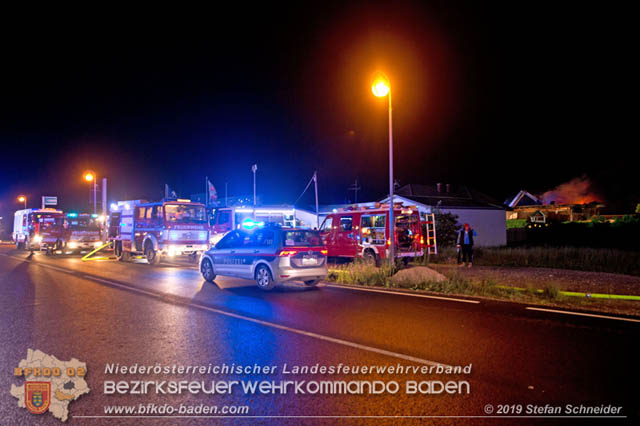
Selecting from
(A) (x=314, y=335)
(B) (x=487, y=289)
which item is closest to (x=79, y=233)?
(B) (x=487, y=289)

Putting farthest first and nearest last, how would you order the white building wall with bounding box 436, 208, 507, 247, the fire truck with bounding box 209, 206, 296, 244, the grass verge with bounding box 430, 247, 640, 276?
the white building wall with bounding box 436, 208, 507, 247, the fire truck with bounding box 209, 206, 296, 244, the grass verge with bounding box 430, 247, 640, 276

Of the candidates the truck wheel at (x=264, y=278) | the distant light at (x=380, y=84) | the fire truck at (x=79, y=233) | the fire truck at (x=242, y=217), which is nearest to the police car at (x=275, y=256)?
the truck wheel at (x=264, y=278)

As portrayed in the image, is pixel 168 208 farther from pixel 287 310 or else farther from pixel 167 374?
pixel 167 374

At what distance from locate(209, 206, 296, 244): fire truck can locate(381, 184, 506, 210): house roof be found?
59.0 feet

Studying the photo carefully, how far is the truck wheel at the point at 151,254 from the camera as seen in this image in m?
19.8

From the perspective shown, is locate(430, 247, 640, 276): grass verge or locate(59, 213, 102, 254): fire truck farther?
locate(59, 213, 102, 254): fire truck

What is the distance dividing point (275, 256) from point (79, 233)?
21965mm

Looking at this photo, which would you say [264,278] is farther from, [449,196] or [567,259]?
[449,196]

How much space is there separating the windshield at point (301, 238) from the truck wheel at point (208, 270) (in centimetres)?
311

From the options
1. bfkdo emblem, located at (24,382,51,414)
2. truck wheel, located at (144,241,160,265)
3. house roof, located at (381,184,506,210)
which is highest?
house roof, located at (381,184,506,210)

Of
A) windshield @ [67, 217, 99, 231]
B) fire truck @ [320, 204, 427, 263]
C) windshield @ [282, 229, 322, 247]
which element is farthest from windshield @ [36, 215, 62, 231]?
windshield @ [282, 229, 322, 247]

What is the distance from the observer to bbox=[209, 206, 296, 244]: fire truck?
23438 millimetres

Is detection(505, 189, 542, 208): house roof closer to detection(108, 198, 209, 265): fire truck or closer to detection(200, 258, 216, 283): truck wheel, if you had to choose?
detection(108, 198, 209, 265): fire truck

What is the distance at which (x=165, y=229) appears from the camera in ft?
63.8
